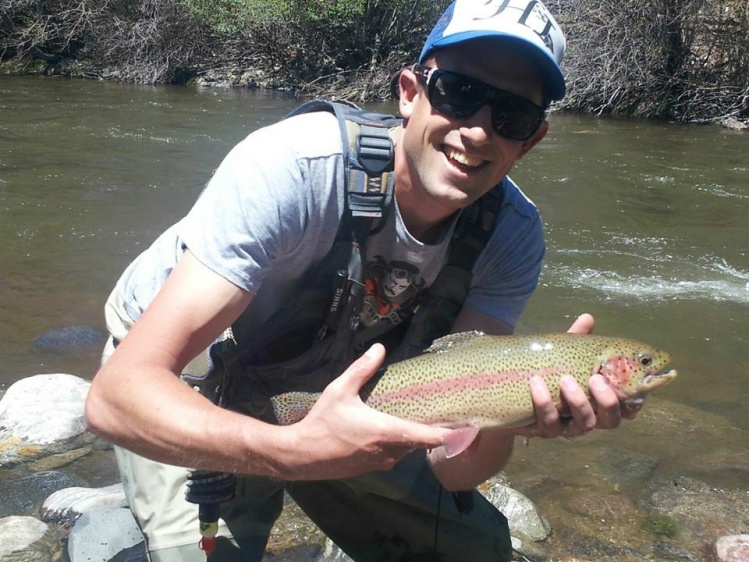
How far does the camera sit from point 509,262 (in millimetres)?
2973

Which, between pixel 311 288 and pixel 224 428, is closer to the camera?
pixel 224 428

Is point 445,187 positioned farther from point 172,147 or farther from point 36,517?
point 172,147

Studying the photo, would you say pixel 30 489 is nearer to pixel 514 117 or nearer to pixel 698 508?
pixel 514 117

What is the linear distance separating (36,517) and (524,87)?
3.13 m

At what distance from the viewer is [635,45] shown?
18484 mm

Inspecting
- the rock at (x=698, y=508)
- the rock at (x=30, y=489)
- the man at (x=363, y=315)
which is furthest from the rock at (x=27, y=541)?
the rock at (x=698, y=508)

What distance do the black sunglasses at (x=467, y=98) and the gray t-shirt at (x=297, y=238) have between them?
0.35m

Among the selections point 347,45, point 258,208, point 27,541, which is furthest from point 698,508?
point 347,45

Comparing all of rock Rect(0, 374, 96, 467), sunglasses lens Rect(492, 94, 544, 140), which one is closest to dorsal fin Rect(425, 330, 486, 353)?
→ sunglasses lens Rect(492, 94, 544, 140)

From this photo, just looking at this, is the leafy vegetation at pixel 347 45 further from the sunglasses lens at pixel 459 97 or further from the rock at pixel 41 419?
the sunglasses lens at pixel 459 97

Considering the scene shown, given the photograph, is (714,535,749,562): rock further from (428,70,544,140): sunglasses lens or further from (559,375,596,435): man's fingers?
(428,70,544,140): sunglasses lens

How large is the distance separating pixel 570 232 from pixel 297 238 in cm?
759

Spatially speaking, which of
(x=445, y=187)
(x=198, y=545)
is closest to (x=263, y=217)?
(x=445, y=187)

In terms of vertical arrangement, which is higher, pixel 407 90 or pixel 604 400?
pixel 407 90
